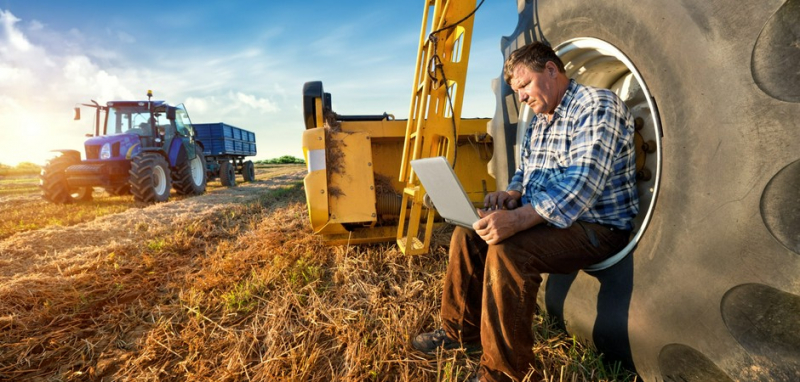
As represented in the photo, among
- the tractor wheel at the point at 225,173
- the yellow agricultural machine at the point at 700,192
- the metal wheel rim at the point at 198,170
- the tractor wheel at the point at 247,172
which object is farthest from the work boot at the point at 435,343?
the tractor wheel at the point at 247,172

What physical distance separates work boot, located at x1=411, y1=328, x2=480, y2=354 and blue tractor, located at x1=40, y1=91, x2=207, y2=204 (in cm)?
746

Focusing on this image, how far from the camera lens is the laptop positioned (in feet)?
5.25

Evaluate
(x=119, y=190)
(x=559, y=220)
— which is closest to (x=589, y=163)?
(x=559, y=220)

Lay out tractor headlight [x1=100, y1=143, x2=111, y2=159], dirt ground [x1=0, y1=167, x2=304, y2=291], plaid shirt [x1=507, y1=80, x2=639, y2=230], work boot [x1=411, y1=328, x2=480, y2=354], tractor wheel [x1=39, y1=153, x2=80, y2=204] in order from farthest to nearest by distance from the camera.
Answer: tractor headlight [x1=100, y1=143, x2=111, y2=159], tractor wheel [x1=39, y1=153, x2=80, y2=204], dirt ground [x1=0, y1=167, x2=304, y2=291], work boot [x1=411, y1=328, x2=480, y2=354], plaid shirt [x1=507, y1=80, x2=639, y2=230]

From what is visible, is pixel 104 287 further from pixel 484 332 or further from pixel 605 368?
pixel 605 368

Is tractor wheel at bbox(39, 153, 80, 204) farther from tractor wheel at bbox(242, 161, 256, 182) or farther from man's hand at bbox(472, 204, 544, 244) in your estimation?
man's hand at bbox(472, 204, 544, 244)

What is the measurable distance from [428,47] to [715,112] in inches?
81.5

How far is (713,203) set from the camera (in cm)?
123

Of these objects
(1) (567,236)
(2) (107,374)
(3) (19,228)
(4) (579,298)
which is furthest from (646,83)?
(3) (19,228)

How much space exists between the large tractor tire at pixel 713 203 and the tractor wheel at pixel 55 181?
9564 mm

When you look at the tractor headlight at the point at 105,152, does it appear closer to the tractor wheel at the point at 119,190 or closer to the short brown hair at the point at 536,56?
the tractor wheel at the point at 119,190

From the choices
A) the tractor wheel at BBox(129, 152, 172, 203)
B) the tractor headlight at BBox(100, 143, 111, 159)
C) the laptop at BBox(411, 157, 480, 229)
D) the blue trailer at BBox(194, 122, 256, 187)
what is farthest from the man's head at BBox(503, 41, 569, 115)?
the blue trailer at BBox(194, 122, 256, 187)

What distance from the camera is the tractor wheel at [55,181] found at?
25.3 ft

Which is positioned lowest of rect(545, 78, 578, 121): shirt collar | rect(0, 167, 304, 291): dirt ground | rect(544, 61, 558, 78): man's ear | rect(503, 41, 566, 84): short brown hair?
rect(0, 167, 304, 291): dirt ground
